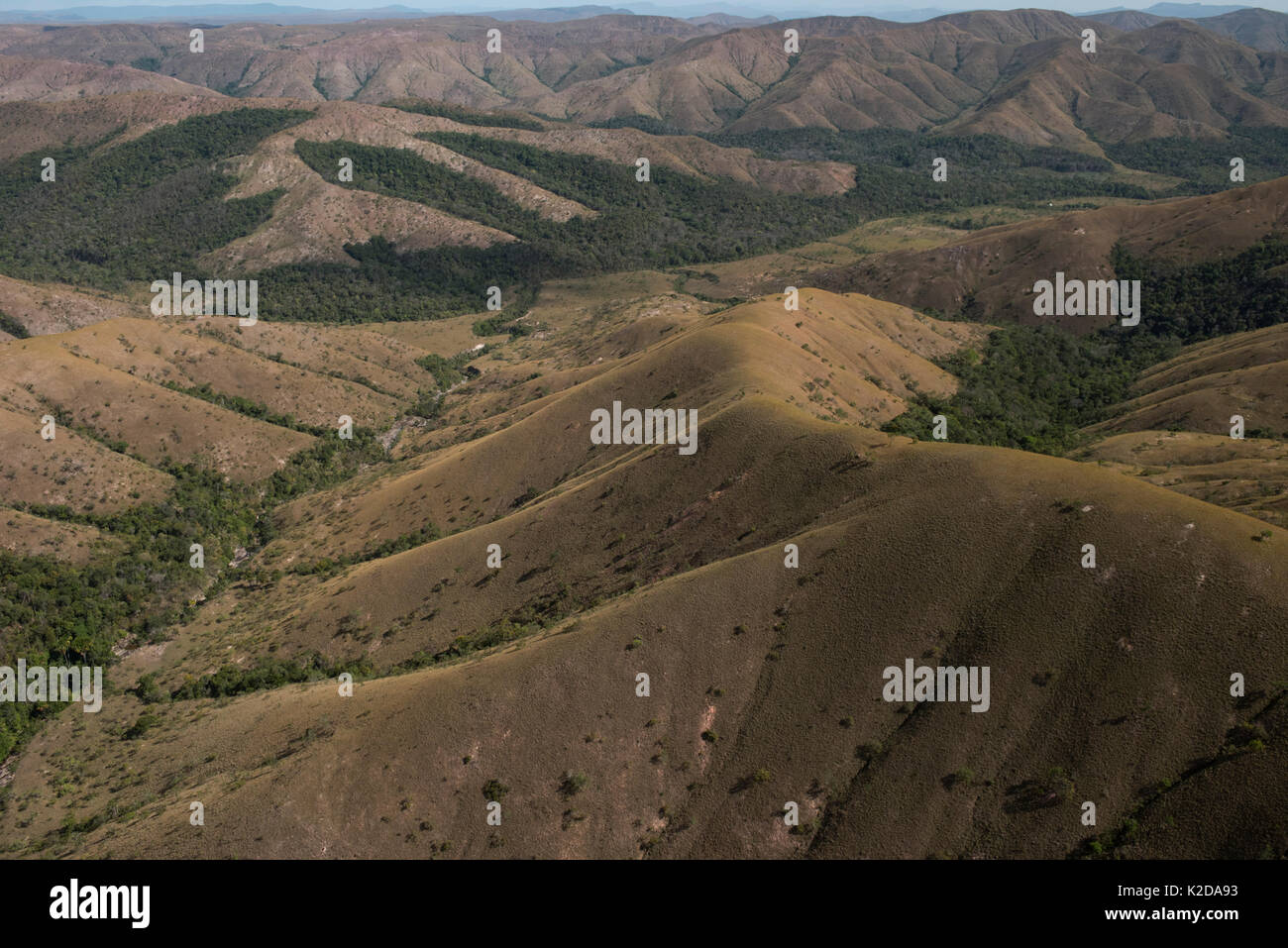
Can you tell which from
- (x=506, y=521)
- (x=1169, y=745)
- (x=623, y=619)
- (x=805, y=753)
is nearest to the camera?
(x=1169, y=745)

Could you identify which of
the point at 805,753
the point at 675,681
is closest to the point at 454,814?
the point at 675,681

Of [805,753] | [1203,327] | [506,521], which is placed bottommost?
Result: [805,753]

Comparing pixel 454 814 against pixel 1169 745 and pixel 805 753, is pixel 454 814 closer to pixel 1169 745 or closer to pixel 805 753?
pixel 805 753

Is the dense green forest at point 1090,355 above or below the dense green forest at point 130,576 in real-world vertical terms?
above

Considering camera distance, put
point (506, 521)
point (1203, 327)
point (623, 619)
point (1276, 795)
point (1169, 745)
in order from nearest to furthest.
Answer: point (1276, 795), point (1169, 745), point (623, 619), point (506, 521), point (1203, 327)

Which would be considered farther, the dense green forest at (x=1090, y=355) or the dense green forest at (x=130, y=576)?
the dense green forest at (x=1090, y=355)

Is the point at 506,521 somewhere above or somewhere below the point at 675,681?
above

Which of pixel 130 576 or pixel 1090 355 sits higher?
pixel 1090 355

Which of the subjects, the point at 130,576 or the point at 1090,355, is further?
the point at 1090,355
